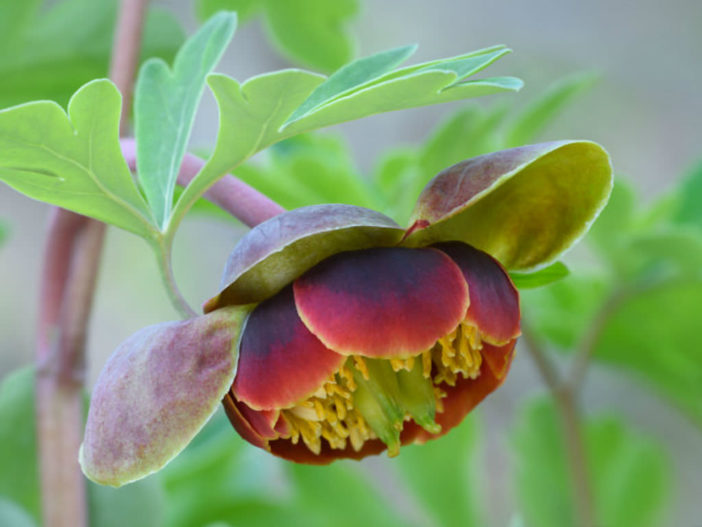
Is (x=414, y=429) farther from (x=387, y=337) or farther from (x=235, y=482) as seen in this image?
(x=235, y=482)

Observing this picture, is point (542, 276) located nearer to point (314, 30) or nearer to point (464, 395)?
point (464, 395)

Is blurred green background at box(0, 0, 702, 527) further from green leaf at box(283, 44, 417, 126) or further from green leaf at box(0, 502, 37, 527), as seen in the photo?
green leaf at box(283, 44, 417, 126)

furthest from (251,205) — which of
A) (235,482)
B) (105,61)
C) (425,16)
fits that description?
(425,16)

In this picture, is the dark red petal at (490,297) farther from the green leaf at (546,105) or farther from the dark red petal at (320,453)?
the green leaf at (546,105)

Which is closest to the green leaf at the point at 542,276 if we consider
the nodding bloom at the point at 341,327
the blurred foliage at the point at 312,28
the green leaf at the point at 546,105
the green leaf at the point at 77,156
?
the nodding bloom at the point at 341,327

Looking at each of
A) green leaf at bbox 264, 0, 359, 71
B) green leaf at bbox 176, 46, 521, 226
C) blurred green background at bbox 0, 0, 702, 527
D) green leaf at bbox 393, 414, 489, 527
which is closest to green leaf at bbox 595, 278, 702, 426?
blurred green background at bbox 0, 0, 702, 527

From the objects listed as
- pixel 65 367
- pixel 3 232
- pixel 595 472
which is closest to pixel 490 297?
pixel 65 367
